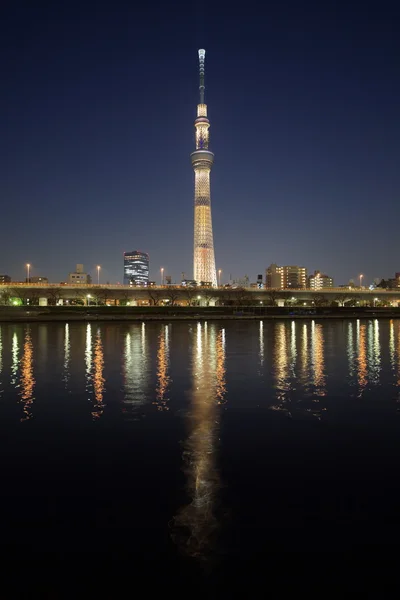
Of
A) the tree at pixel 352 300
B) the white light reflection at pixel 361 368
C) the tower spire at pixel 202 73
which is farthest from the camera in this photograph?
the tower spire at pixel 202 73

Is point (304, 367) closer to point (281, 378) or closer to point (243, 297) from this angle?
point (281, 378)

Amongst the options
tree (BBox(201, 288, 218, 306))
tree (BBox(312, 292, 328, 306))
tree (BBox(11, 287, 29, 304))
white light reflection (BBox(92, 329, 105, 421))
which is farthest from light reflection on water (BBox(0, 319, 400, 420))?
tree (BBox(312, 292, 328, 306))

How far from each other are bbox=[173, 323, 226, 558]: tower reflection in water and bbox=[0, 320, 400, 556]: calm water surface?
23 mm

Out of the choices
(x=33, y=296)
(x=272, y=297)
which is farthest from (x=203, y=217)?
(x=33, y=296)

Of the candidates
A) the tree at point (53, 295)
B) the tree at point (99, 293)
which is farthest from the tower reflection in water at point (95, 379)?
the tree at point (99, 293)

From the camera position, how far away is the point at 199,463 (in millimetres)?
7234

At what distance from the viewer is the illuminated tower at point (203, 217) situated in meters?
143

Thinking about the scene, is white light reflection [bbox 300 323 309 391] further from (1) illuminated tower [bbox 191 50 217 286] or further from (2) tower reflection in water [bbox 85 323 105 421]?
(1) illuminated tower [bbox 191 50 217 286]

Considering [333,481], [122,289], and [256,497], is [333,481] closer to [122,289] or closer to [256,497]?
[256,497]

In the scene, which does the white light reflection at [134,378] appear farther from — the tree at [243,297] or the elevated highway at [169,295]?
the tree at [243,297]

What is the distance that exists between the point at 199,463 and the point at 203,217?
139m

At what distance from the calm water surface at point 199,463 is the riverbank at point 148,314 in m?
44.5

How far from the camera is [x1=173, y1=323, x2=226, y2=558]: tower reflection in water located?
4.95 meters

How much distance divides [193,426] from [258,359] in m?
11.2
